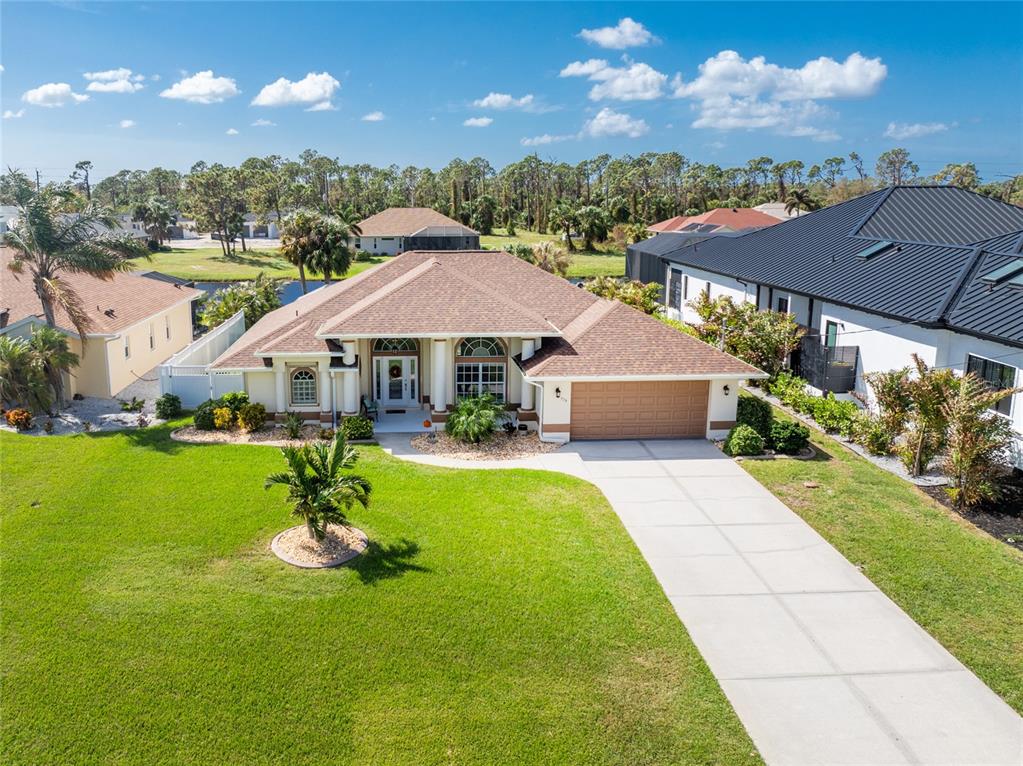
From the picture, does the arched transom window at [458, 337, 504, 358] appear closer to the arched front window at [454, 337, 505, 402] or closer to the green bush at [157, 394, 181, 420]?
the arched front window at [454, 337, 505, 402]

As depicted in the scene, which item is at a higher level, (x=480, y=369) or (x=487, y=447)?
(x=480, y=369)

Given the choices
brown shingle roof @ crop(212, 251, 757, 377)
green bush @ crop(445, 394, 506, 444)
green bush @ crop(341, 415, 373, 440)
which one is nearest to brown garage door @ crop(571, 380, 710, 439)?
brown shingle roof @ crop(212, 251, 757, 377)

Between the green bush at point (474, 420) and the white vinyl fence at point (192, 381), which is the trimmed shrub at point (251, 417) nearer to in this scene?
the white vinyl fence at point (192, 381)

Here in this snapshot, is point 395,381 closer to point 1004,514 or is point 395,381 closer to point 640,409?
point 640,409

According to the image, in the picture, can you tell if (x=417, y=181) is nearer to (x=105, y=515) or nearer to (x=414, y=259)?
(x=414, y=259)

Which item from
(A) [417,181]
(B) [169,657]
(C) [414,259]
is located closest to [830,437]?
(C) [414,259]

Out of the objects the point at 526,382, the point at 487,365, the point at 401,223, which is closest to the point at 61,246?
the point at 487,365
